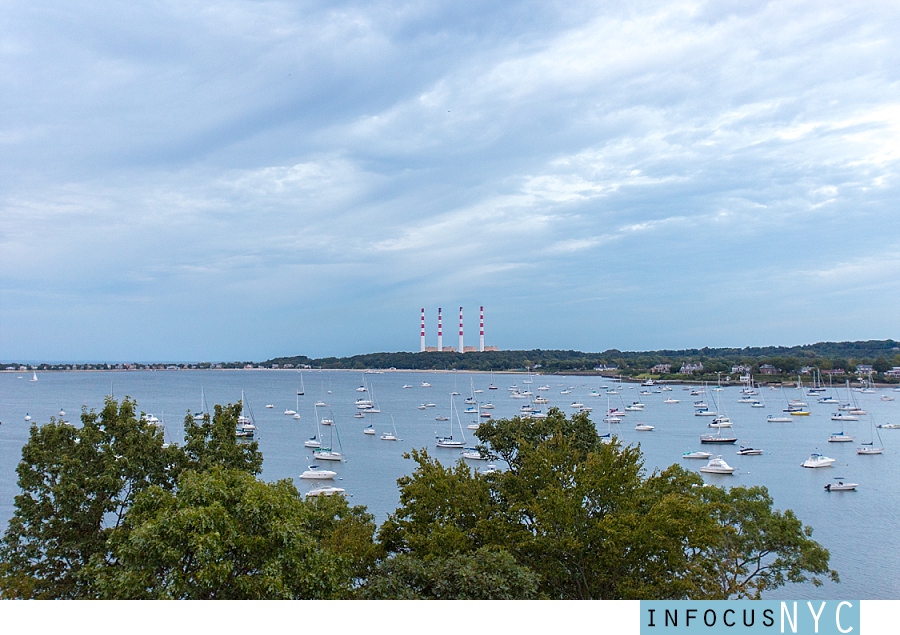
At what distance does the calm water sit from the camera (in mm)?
26855

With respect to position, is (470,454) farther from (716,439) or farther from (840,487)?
(840,487)

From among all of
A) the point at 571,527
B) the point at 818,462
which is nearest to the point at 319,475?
the point at 571,527

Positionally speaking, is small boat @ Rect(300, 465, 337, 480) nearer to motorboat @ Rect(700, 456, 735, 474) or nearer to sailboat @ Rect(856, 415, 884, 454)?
motorboat @ Rect(700, 456, 735, 474)

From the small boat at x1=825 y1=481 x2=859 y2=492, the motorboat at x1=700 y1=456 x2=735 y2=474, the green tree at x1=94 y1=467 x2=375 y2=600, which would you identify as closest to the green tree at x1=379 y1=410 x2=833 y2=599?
the green tree at x1=94 y1=467 x2=375 y2=600

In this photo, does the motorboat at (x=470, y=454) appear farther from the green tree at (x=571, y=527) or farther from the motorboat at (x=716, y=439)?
the green tree at (x=571, y=527)

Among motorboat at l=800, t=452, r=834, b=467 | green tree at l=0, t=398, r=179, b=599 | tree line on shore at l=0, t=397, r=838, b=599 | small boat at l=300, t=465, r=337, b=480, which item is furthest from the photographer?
motorboat at l=800, t=452, r=834, b=467

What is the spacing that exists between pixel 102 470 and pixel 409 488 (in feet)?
16.2

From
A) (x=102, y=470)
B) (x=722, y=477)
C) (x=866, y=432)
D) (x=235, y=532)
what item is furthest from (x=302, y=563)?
(x=866, y=432)

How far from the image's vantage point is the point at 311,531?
11.2 metres

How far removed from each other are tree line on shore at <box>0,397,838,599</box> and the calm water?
1235 centimetres

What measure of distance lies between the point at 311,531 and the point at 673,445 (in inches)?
1831

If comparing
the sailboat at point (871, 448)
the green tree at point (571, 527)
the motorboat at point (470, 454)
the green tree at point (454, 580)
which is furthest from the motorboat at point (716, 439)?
the green tree at point (454, 580)

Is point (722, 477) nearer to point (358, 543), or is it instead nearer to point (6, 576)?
point (358, 543)

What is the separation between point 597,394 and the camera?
338 feet
